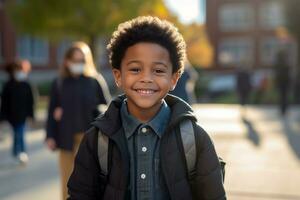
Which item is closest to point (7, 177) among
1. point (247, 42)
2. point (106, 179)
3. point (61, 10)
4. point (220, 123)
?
point (106, 179)

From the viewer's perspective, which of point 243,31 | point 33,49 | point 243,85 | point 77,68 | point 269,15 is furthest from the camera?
point 243,31

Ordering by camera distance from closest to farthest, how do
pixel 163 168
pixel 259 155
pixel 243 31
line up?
pixel 163 168 < pixel 259 155 < pixel 243 31

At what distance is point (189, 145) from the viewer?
2125mm

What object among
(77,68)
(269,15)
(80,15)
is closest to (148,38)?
(77,68)

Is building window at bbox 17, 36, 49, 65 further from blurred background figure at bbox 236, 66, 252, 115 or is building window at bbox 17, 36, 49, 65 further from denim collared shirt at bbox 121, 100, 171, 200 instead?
denim collared shirt at bbox 121, 100, 171, 200

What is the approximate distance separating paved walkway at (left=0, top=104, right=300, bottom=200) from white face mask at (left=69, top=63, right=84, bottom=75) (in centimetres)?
162

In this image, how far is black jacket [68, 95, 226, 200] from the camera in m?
2.10

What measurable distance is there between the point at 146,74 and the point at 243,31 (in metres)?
46.9

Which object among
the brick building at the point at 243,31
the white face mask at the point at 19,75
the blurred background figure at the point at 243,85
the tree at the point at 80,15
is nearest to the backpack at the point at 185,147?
the white face mask at the point at 19,75

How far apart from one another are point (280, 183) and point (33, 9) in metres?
18.1

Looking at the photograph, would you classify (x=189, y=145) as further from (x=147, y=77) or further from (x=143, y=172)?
(x=147, y=77)

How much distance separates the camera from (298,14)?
75.3 feet

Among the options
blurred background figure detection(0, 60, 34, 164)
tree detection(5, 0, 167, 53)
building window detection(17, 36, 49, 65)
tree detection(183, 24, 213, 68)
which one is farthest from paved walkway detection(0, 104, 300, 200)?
tree detection(183, 24, 213, 68)

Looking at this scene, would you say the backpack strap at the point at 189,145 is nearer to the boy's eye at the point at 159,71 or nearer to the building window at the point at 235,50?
the boy's eye at the point at 159,71
